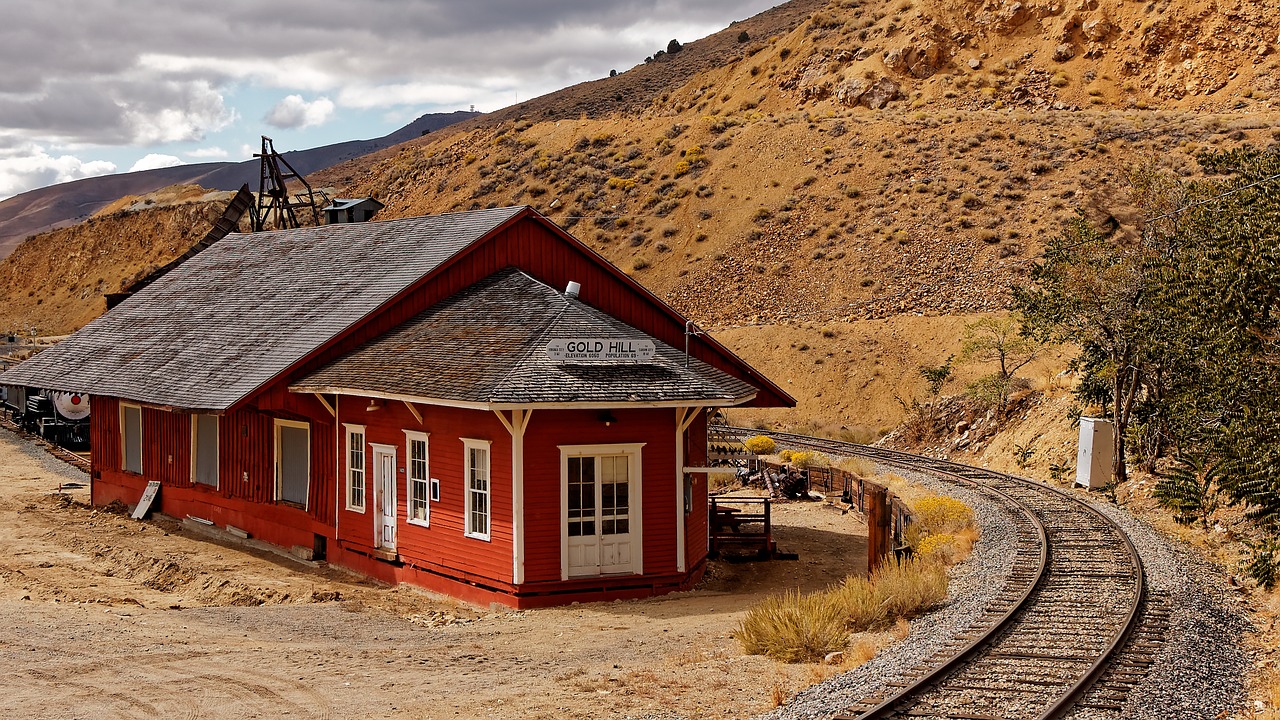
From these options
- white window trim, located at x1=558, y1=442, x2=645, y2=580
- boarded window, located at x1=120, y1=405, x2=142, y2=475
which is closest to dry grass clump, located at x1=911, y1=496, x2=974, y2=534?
white window trim, located at x1=558, y1=442, x2=645, y2=580

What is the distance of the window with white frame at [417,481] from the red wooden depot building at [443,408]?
46 mm

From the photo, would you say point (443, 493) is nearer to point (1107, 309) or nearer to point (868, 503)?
point (868, 503)

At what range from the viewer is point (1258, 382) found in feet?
53.1

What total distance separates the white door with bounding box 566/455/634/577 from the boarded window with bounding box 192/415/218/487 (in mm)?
10660

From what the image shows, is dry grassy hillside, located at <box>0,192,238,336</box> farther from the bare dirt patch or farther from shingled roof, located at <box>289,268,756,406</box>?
shingled roof, located at <box>289,268,756,406</box>

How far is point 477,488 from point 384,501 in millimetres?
2884

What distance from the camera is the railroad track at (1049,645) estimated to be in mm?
11234

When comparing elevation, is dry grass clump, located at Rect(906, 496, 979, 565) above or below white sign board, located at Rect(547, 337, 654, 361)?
below

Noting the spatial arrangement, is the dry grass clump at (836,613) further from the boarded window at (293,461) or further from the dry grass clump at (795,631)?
the boarded window at (293,461)

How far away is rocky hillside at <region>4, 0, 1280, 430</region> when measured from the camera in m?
57.5

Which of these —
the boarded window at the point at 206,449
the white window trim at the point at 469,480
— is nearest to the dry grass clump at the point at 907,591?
the white window trim at the point at 469,480

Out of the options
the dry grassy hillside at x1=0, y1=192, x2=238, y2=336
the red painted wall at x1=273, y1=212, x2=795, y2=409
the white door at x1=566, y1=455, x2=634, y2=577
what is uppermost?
the dry grassy hillside at x1=0, y1=192, x2=238, y2=336

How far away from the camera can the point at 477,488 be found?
740 inches

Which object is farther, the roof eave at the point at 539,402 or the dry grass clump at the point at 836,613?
the roof eave at the point at 539,402
